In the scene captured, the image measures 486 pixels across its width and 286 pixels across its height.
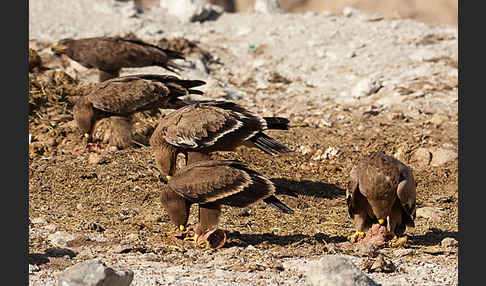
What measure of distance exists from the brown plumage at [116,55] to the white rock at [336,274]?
6848 mm

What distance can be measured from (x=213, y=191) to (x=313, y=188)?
2659mm

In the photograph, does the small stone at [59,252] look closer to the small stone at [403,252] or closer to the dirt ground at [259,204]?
the dirt ground at [259,204]

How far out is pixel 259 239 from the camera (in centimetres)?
722

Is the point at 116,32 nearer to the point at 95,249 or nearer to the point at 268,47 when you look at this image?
the point at 268,47

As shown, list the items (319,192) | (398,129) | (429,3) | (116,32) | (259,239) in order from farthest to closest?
(429,3), (116,32), (398,129), (319,192), (259,239)

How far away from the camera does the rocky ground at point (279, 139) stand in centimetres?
646

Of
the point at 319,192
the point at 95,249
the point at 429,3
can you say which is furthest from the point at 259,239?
the point at 429,3

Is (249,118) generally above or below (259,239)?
above

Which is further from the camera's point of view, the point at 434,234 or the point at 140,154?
the point at 140,154

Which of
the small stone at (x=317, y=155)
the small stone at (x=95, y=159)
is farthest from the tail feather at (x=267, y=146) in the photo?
the small stone at (x=95, y=159)

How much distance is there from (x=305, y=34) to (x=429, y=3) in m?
11.2

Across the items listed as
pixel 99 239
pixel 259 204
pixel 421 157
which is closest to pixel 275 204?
pixel 259 204

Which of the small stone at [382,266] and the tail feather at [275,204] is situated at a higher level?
the tail feather at [275,204]

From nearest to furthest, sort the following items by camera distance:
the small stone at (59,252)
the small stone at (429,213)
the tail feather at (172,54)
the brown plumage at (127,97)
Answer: the small stone at (59,252)
the small stone at (429,213)
the brown plumage at (127,97)
the tail feather at (172,54)
